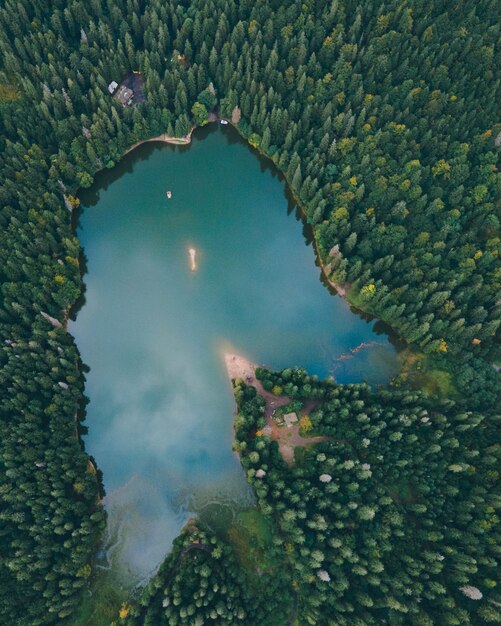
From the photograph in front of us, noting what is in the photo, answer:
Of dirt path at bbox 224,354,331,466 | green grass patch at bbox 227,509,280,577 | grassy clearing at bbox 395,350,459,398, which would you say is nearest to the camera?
green grass patch at bbox 227,509,280,577

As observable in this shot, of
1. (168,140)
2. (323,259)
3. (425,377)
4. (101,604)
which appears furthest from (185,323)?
(101,604)

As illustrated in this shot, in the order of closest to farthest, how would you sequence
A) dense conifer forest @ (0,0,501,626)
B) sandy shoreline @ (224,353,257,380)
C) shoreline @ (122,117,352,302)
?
dense conifer forest @ (0,0,501,626) → sandy shoreline @ (224,353,257,380) → shoreline @ (122,117,352,302)

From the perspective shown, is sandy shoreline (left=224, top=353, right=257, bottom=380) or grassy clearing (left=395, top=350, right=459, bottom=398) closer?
grassy clearing (left=395, top=350, right=459, bottom=398)

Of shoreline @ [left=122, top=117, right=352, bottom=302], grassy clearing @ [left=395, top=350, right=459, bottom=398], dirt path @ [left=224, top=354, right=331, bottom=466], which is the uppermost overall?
shoreline @ [left=122, top=117, right=352, bottom=302]

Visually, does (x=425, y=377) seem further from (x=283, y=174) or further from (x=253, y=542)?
(x=283, y=174)

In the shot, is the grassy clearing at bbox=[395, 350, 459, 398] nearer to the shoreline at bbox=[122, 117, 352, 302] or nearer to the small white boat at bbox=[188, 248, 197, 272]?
the shoreline at bbox=[122, 117, 352, 302]

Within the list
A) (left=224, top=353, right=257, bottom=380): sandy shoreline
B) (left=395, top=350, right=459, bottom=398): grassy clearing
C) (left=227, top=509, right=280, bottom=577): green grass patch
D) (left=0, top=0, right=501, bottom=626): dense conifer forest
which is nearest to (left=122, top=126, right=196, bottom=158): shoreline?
(left=0, top=0, right=501, bottom=626): dense conifer forest

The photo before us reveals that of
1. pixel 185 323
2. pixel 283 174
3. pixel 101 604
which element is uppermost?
pixel 283 174
